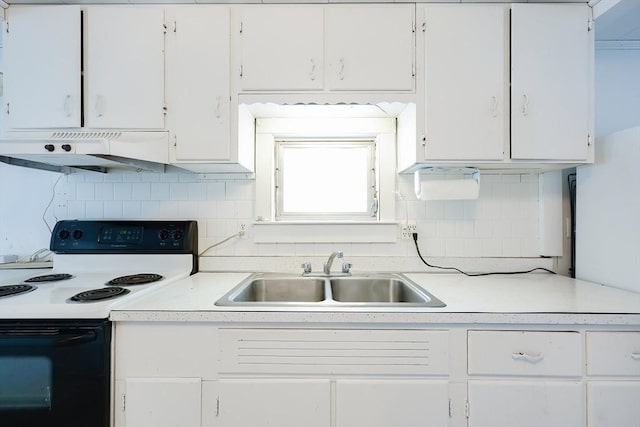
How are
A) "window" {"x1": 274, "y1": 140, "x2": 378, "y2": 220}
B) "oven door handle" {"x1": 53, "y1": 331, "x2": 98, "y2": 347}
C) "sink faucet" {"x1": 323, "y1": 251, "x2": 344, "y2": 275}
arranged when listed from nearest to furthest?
"oven door handle" {"x1": 53, "y1": 331, "x2": 98, "y2": 347}, "sink faucet" {"x1": 323, "y1": 251, "x2": 344, "y2": 275}, "window" {"x1": 274, "y1": 140, "x2": 378, "y2": 220}

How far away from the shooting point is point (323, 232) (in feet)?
5.98

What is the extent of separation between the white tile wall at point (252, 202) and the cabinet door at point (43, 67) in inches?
17.1

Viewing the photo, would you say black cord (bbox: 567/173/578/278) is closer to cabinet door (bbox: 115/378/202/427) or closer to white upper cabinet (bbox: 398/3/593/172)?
white upper cabinet (bbox: 398/3/593/172)

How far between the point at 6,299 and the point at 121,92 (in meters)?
Result: 1.04

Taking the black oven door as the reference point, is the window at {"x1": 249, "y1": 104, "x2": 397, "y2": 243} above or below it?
above

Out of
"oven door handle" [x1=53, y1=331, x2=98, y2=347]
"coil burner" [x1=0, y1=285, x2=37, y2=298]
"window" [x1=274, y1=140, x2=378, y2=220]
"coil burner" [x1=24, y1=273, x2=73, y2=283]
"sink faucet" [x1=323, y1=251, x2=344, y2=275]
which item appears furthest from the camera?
"window" [x1=274, y1=140, x2=378, y2=220]

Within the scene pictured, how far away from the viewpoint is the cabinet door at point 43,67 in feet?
4.96

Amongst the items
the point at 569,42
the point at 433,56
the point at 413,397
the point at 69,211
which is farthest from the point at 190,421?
the point at 569,42

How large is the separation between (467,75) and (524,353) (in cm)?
125

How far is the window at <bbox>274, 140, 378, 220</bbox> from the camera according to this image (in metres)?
1.94

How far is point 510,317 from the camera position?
3.70ft

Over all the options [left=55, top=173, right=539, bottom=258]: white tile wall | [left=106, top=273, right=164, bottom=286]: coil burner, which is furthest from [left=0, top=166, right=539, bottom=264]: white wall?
[left=106, top=273, right=164, bottom=286]: coil burner

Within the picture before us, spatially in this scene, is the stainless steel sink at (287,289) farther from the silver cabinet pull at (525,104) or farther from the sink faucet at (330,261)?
the silver cabinet pull at (525,104)

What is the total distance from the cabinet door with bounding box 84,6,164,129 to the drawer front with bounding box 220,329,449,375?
1160mm
